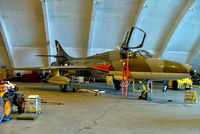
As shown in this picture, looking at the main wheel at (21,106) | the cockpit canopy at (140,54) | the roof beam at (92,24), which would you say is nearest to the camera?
the main wheel at (21,106)

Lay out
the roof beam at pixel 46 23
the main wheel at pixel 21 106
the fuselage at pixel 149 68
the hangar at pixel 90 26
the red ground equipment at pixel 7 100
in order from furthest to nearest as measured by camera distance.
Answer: the hangar at pixel 90 26 < the roof beam at pixel 46 23 < the fuselage at pixel 149 68 < the main wheel at pixel 21 106 < the red ground equipment at pixel 7 100

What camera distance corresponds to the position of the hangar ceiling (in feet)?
50.2

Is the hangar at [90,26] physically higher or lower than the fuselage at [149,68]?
higher

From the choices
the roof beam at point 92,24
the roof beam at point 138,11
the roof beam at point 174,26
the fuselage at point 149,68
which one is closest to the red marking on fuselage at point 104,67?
the fuselage at point 149,68

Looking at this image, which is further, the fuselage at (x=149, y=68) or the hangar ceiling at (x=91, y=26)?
the hangar ceiling at (x=91, y=26)

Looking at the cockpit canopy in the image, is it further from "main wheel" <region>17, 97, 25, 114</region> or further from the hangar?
the hangar

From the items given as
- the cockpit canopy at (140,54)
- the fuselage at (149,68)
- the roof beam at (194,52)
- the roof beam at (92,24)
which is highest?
the roof beam at (92,24)

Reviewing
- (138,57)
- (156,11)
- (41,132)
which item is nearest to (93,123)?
(41,132)

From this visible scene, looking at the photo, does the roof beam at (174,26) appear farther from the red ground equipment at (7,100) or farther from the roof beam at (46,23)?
the red ground equipment at (7,100)

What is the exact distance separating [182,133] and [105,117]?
5.86 feet

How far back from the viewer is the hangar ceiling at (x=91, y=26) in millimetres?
15297

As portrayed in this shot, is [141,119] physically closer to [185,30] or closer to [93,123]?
[93,123]

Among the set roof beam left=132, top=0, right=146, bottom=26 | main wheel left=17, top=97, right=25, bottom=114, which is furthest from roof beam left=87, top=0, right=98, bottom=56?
main wheel left=17, top=97, right=25, bottom=114

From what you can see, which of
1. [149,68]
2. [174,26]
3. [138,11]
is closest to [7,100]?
[149,68]
